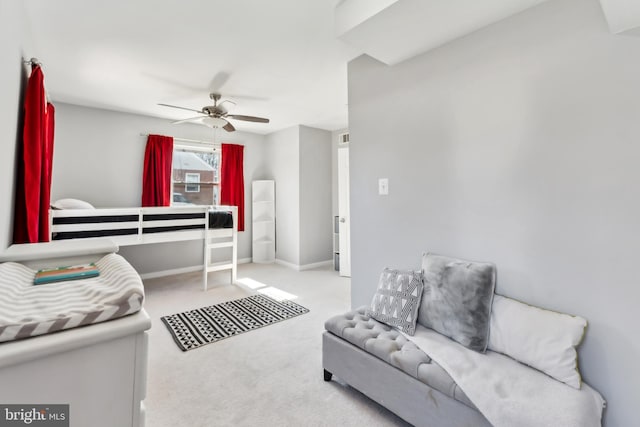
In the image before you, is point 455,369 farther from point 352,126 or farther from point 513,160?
point 352,126

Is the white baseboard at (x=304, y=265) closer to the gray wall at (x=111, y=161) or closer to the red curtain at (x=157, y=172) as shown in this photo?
the gray wall at (x=111, y=161)

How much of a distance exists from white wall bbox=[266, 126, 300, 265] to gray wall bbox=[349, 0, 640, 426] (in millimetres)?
2819

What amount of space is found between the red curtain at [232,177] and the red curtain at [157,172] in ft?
2.90

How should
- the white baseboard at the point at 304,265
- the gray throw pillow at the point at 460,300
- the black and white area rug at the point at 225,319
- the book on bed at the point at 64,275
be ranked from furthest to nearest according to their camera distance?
the white baseboard at the point at 304,265 → the black and white area rug at the point at 225,319 → the gray throw pillow at the point at 460,300 → the book on bed at the point at 64,275

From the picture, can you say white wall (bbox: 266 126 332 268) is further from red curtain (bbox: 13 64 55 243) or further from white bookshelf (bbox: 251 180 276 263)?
red curtain (bbox: 13 64 55 243)

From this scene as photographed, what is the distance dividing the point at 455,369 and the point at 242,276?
3.65 meters

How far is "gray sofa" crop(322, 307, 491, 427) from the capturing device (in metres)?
1.30

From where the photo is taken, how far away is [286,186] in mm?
5133

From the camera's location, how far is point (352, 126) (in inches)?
100

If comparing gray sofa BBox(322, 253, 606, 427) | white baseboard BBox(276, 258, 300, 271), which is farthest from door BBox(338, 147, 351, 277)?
gray sofa BBox(322, 253, 606, 427)

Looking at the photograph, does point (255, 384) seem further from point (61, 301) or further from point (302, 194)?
point (302, 194)

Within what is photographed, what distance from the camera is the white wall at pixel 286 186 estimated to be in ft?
16.2

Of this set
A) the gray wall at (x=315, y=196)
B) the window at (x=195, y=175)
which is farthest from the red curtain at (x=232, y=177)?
the gray wall at (x=315, y=196)

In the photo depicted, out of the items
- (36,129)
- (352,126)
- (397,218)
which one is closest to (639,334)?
(397,218)
